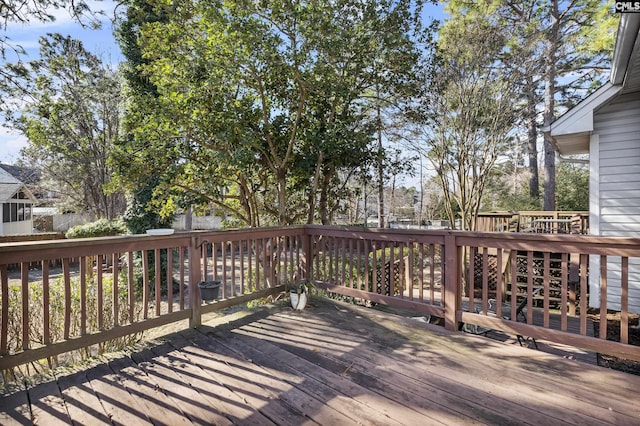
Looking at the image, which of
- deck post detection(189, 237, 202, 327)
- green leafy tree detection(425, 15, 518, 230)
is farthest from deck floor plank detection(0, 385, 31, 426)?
green leafy tree detection(425, 15, 518, 230)

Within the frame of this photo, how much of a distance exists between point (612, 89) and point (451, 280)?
3508mm

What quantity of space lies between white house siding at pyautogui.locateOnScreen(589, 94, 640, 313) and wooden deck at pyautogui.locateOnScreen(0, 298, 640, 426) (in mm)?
2927

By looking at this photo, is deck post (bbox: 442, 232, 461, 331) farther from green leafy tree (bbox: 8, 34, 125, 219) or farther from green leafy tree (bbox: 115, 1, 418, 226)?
green leafy tree (bbox: 8, 34, 125, 219)

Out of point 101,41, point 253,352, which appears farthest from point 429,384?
point 101,41

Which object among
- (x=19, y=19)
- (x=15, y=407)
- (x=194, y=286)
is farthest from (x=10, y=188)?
(x=15, y=407)

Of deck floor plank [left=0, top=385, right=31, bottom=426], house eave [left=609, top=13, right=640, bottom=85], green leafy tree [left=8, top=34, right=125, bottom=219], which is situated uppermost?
green leafy tree [left=8, top=34, right=125, bottom=219]

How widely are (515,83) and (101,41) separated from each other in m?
14.0

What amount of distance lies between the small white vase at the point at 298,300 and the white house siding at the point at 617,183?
4156mm

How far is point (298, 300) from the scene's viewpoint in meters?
3.89

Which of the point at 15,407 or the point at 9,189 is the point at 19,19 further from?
the point at 9,189

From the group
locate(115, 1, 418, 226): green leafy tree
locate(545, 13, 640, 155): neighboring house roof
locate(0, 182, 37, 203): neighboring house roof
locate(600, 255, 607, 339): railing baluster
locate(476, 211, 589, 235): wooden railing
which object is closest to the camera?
locate(600, 255, 607, 339): railing baluster

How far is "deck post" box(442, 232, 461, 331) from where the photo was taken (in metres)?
3.12

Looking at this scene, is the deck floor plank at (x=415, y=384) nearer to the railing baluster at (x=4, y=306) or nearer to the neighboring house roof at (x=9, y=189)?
the railing baluster at (x=4, y=306)

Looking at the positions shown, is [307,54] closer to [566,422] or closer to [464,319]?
[464,319]
